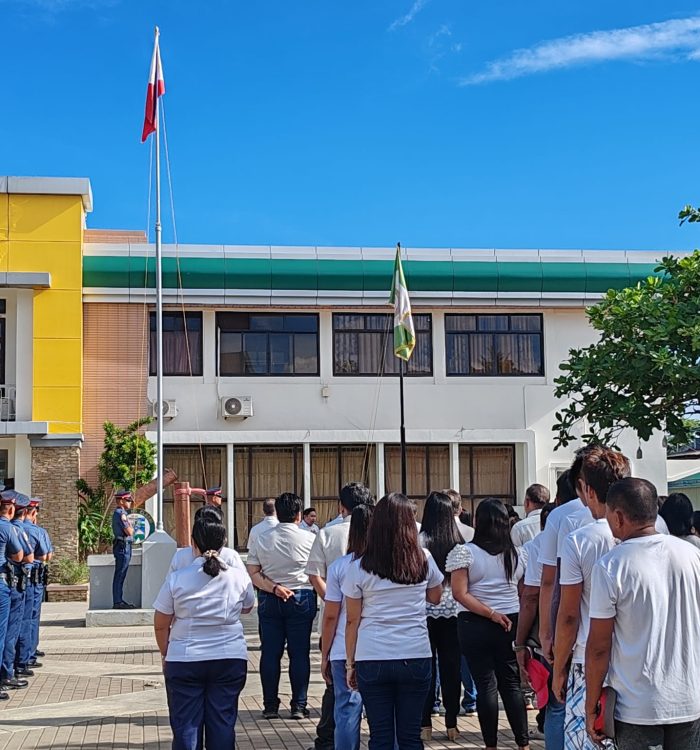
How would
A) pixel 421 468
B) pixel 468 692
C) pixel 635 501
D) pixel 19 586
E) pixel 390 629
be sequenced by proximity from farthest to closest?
pixel 421 468 → pixel 19 586 → pixel 468 692 → pixel 390 629 → pixel 635 501

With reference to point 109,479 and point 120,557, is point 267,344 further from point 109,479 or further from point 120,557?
point 120,557

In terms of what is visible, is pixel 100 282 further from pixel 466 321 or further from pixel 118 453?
pixel 466 321

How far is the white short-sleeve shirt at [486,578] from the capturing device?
289 inches

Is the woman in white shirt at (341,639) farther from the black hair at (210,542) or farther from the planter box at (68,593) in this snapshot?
the planter box at (68,593)

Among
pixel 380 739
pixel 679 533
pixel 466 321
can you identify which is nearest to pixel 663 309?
pixel 679 533

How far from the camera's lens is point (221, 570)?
21.5ft

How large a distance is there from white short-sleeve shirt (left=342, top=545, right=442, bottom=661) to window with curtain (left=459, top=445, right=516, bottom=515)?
789 inches

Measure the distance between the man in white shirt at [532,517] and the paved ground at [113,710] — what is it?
1521mm

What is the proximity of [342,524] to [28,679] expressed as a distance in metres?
5.68

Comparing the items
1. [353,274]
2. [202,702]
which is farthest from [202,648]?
[353,274]

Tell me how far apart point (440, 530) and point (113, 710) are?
12.7ft

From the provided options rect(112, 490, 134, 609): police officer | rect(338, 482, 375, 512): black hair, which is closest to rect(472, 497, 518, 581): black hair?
rect(338, 482, 375, 512): black hair

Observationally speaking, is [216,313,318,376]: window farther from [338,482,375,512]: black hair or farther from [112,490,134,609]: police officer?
[338,482,375,512]: black hair

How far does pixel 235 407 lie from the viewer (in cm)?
2464
